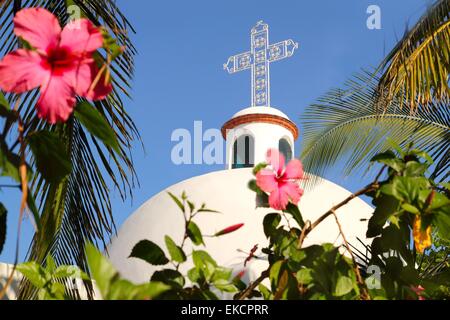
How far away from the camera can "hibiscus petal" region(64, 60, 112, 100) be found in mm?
963

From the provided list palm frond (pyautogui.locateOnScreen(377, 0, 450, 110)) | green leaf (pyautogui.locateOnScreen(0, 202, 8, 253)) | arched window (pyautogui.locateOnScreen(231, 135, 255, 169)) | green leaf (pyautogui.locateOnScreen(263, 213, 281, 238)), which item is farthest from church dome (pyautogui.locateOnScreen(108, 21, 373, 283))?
green leaf (pyautogui.locateOnScreen(0, 202, 8, 253))

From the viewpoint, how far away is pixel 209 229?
10.1m

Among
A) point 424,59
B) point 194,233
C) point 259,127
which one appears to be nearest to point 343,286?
point 194,233

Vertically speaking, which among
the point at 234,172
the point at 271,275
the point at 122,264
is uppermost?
the point at 234,172

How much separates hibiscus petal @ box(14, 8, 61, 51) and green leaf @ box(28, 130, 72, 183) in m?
0.15

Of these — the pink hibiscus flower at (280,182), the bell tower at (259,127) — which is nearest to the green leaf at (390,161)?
the pink hibiscus flower at (280,182)

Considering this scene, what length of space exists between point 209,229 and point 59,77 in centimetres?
924

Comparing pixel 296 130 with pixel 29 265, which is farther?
pixel 296 130

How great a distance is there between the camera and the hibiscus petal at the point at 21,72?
0.95 metres

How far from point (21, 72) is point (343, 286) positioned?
0.81 metres

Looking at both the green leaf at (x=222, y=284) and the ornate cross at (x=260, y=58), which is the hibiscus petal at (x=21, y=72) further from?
the ornate cross at (x=260, y=58)

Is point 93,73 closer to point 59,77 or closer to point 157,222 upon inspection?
point 59,77

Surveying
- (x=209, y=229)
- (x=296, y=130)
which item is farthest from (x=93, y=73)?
(x=296, y=130)

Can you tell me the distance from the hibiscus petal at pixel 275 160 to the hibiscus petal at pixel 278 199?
6 cm
